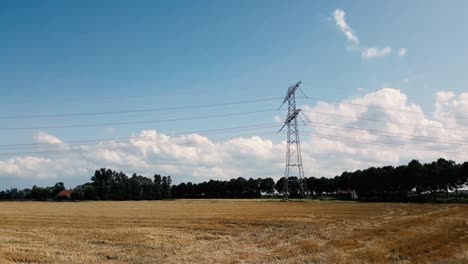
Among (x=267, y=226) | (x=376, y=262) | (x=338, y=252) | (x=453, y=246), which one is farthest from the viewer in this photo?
(x=267, y=226)

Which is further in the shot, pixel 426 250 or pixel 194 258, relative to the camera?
pixel 426 250

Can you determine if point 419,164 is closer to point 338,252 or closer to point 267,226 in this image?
point 267,226

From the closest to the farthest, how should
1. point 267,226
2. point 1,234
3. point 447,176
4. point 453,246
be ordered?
1. point 453,246
2. point 1,234
3. point 267,226
4. point 447,176

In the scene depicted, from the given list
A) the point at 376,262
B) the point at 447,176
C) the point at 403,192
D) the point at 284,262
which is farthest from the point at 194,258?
the point at 403,192

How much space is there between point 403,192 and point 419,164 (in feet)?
50.2

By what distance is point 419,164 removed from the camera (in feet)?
620

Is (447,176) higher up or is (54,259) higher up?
(447,176)

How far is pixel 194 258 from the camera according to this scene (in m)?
23.9

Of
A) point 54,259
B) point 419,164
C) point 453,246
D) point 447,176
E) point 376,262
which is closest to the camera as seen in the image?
point 376,262

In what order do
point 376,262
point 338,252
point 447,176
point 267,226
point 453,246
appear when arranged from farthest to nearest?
point 447,176 < point 267,226 < point 453,246 < point 338,252 < point 376,262

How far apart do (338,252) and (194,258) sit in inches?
286

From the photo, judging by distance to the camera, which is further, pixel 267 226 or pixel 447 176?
pixel 447 176

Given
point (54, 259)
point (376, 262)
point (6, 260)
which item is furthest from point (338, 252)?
point (6, 260)

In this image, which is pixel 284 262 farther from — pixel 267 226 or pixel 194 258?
pixel 267 226
